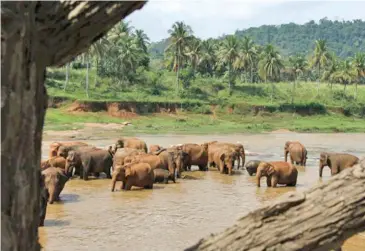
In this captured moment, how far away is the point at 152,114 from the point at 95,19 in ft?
173

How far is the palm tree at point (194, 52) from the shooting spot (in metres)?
71.3

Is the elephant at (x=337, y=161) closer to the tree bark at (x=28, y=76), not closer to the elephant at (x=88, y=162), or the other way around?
the elephant at (x=88, y=162)

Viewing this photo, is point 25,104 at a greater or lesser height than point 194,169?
greater

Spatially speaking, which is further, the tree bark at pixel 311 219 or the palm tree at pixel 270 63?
the palm tree at pixel 270 63

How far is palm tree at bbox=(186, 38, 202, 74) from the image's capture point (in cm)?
7131

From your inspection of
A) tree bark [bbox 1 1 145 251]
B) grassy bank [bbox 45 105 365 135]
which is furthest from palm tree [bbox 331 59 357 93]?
tree bark [bbox 1 1 145 251]

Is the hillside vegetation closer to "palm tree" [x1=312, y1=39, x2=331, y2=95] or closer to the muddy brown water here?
"palm tree" [x1=312, y1=39, x2=331, y2=95]

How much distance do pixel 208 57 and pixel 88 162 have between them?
64.8m

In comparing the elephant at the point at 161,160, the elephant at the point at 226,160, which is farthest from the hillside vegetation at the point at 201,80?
the elephant at the point at 161,160

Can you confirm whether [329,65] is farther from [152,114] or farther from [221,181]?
[221,181]

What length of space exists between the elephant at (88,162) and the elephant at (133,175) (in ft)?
8.05

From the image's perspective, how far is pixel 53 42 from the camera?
2.61 metres

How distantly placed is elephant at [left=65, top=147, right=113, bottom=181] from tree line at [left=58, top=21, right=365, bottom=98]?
33512mm

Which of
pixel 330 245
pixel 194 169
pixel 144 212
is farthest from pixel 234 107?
pixel 330 245
